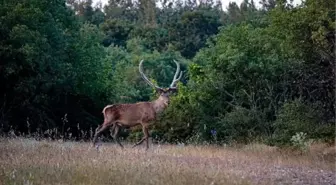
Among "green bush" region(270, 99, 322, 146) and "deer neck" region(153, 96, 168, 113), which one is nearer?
"green bush" region(270, 99, 322, 146)

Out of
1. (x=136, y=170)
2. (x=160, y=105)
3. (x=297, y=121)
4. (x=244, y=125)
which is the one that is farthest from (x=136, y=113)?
(x=136, y=170)

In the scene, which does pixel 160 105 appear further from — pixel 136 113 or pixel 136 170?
pixel 136 170

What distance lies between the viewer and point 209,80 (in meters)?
22.0

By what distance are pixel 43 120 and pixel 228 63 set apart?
27.5 feet

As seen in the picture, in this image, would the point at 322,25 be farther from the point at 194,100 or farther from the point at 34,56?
the point at 34,56

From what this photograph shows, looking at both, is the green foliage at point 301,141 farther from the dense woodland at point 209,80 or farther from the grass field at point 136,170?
the grass field at point 136,170

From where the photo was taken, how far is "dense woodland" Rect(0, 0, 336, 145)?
15016 millimetres

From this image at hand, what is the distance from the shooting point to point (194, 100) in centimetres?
2262

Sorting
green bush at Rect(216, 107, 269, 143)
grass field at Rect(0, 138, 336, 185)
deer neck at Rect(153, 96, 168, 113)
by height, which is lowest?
green bush at Rect(216, 107, 269, 143)

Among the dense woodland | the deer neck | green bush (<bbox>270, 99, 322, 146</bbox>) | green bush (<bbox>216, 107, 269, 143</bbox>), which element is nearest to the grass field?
green bush (<bbox>270, 99, 322, 146</bbox>)

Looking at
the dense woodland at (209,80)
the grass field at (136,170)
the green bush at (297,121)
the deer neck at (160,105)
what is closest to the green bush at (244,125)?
the dense woodland at (209,80)

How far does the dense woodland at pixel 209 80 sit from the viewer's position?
1502cm

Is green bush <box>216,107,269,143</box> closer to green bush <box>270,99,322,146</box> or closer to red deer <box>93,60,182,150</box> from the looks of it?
green bush <box>270,99,322,146</box>

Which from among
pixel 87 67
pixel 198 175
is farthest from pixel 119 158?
pixel 87 67
